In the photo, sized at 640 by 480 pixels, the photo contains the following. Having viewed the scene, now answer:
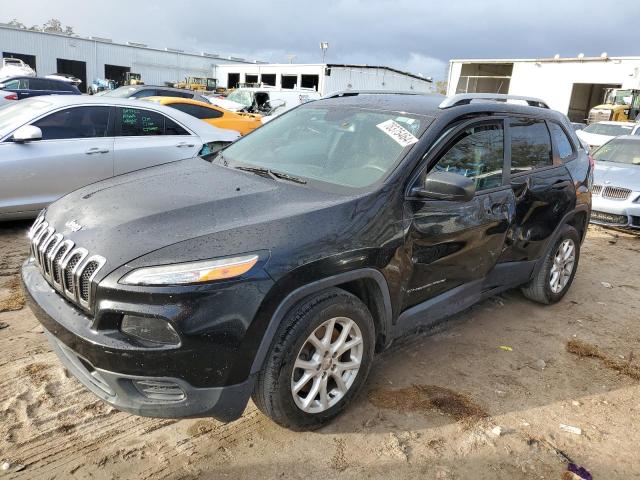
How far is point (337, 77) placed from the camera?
41125 millimetres

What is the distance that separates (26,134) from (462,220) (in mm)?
4540

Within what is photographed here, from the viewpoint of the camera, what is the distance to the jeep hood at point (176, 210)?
7.58ft

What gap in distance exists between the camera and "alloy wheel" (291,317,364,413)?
8.55 feet

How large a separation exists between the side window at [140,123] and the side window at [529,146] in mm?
4455

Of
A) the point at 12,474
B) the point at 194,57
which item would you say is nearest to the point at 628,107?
the point at 12,474

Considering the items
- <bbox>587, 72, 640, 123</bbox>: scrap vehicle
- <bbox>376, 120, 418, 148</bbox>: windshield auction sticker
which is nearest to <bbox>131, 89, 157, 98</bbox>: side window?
<bbox>376, 120, 418, 148</bbox>: windshield auction sticker

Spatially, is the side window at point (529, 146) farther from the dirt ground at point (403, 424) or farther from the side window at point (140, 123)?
the side window at point (140, 123)

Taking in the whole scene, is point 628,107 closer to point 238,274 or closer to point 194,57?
point 238,274

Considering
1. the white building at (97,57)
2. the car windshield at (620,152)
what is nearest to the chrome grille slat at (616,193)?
the car windshield at (620,152)

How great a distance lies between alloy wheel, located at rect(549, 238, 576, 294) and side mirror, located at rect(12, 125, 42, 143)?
5.27 m

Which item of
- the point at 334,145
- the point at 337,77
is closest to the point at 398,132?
the point at 334,145

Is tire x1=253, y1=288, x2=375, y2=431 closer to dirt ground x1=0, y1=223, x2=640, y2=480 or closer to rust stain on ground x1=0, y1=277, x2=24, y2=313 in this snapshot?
dirt ground x1=0, y1=223, x2=640, y2=480

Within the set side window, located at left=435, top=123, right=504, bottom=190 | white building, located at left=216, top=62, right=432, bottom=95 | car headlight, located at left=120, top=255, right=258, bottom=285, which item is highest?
white building, located at left=216, top=62, right=432, bottom=95

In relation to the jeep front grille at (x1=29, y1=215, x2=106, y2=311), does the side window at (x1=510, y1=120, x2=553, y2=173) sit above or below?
above
